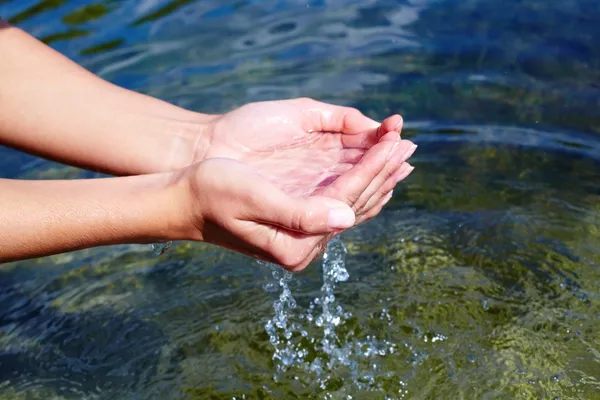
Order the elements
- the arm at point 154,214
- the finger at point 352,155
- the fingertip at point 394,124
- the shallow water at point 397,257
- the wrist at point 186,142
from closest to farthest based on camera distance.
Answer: the arm at point 154,214 < the fingertip at point 394,124 < the finger at point 352,155 < the wrist at point 186,142 < the shallow water at point 397,257

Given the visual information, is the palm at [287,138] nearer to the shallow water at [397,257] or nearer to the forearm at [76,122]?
the forearm at [76,122]

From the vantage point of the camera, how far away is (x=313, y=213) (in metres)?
2.33

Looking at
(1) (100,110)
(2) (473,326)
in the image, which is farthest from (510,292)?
(1) (100,110)

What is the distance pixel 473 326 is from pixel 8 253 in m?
2.05

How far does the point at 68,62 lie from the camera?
3232mm

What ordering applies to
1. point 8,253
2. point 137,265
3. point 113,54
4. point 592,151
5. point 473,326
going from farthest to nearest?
point 113,54, point 592,151, point 137,265, point 473,326, point 8,253

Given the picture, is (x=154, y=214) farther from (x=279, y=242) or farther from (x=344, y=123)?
(x=344, y=123)

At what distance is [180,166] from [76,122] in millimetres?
453

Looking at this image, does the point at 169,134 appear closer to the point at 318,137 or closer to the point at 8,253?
the point at 318,137

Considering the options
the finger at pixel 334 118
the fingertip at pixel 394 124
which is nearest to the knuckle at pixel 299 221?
the fingertip at pixel 394 124

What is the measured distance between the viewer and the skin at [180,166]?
2473mm

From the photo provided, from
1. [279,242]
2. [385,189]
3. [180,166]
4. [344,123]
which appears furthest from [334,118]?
[279,242]

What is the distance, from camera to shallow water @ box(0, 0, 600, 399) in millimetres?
3352

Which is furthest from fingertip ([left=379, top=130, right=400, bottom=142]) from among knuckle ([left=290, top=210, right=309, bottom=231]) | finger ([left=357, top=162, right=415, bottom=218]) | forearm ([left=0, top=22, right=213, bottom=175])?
forearm ([left=0, top=22, right=213, bottom=175])
